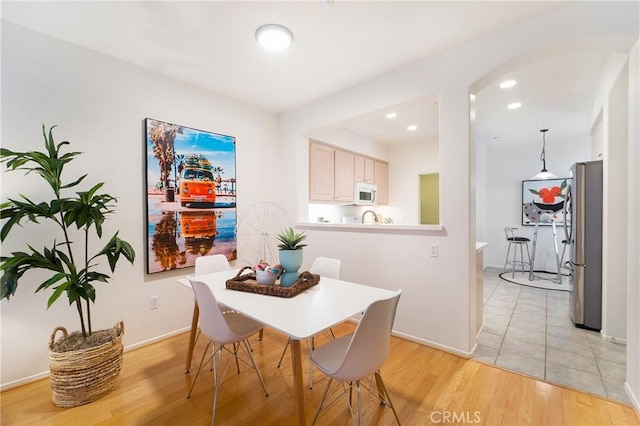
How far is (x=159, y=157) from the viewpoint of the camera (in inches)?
105

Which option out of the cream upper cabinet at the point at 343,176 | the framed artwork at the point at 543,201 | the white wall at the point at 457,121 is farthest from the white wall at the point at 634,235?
the framed artwork at the point at 543,201

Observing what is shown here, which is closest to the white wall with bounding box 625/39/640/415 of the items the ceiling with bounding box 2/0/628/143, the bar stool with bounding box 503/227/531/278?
the ceiling with bounding box 2/0/628/143

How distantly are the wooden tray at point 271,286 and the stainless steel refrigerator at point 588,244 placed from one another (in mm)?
2904

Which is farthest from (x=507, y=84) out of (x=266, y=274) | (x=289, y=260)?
(x=266, y=274)

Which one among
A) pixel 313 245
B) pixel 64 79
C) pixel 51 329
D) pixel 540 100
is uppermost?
pixel 540 100

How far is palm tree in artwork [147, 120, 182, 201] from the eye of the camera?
2635mm

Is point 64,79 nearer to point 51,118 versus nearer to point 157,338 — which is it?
point 51,118

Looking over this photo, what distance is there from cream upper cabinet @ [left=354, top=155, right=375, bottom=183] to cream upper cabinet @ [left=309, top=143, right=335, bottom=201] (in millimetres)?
746

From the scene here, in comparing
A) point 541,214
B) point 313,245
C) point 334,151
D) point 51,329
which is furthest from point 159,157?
point 541,214

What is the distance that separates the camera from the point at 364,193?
5121 millimetres

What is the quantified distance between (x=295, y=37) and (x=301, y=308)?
2044 mm

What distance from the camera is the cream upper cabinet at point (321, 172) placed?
160 inches

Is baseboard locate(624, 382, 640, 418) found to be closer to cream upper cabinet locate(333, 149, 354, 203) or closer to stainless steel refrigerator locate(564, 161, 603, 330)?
stainless steel refrigerator locate(564, 161, 603, 330)

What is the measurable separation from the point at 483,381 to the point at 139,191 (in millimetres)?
3288
